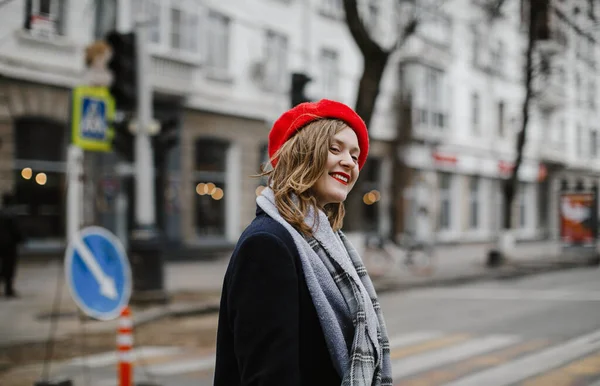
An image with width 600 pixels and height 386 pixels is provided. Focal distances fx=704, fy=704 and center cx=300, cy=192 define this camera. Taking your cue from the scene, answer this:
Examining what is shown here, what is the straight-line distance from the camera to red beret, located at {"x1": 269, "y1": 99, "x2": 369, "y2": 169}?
2033 millimetres

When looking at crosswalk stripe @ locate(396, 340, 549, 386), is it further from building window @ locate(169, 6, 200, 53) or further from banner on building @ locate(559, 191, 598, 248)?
banner on building @ locate(559, 191, 598, 248)

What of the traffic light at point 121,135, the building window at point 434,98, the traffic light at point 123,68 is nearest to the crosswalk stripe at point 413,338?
the traffic light at point 121,135

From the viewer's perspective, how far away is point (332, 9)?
25031 mm

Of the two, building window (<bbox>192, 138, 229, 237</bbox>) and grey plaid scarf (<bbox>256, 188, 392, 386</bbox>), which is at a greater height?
building window (<bbox>192, 138, 229, 237</bbox>)

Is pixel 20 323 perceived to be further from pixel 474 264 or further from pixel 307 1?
pixel 307 1

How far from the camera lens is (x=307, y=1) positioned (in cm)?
2362

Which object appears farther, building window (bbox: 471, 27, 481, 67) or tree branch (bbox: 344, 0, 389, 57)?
building window (bbox: 471, 27, 481, 67)

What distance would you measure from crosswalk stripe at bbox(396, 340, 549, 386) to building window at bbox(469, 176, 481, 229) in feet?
86.9

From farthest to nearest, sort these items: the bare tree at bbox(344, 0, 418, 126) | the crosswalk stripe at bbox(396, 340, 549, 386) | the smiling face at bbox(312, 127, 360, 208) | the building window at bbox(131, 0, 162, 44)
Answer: the building window at bbox(131, 0, 162, 44) < the bare tree at bbox(344, 0, 418, 126) < the crosswalk stripe at bbox(396, 340, 549, 386) < the smiling face at bbox(312, 127, 360, 208)

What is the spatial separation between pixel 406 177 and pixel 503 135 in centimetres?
1019

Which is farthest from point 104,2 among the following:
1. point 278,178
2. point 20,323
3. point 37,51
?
point 278,178

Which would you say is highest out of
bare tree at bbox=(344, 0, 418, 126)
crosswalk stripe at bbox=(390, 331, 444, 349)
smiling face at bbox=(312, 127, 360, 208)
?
bare tree at bbox=(344, 0, 418, 126)

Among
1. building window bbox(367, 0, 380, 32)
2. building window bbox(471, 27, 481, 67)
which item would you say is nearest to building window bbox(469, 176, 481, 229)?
building window bbox(471, 27, 481, 67)

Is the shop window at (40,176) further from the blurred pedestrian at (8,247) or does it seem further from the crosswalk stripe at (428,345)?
the crosswalk stripe at (428,345)
